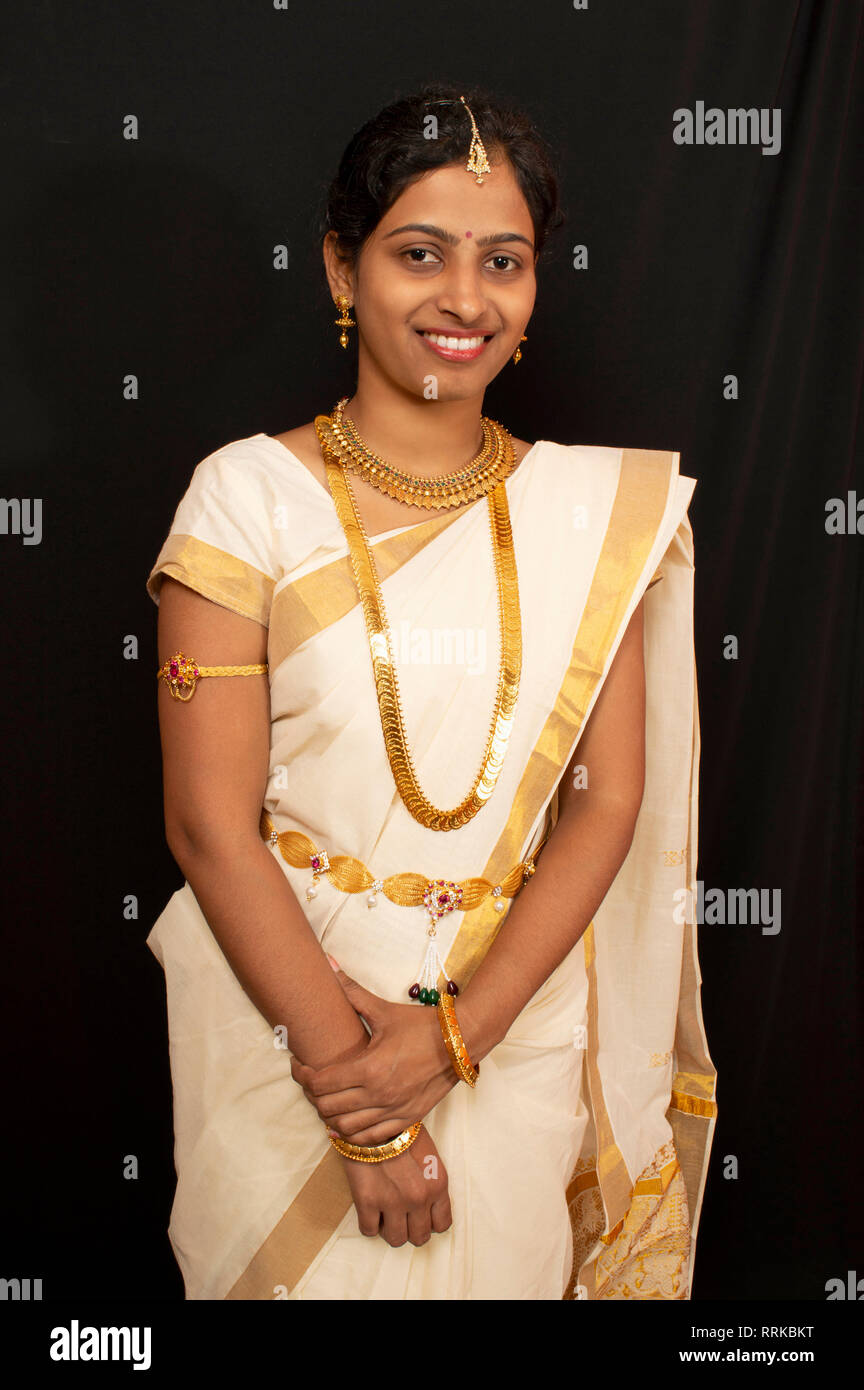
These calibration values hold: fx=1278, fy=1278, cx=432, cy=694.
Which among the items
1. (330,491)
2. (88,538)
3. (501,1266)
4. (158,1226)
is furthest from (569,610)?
(158,1226)

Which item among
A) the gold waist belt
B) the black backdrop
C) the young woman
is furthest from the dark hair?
the gold waist belt

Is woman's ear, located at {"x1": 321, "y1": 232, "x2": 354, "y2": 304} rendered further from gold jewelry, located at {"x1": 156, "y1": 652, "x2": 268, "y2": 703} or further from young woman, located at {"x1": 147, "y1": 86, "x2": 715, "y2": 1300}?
gold jewelry, located at {"x1": 156, "y1": 652, "x2": 268, "y2": 703}

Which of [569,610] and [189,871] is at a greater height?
[569,610]

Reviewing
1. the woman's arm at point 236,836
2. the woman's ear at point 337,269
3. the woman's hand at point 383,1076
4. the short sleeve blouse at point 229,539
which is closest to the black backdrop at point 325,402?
the woman's ear at point 337,269

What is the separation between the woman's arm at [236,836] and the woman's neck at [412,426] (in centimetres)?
32

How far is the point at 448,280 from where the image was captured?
1581 millimetres

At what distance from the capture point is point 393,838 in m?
1.65

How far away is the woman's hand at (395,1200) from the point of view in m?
1.60

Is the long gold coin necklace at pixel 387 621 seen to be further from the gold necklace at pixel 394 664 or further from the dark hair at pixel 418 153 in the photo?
the dark hair at pixel 418 153

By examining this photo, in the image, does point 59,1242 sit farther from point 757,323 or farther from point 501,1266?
point 757,323

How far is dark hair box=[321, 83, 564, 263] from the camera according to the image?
158cm

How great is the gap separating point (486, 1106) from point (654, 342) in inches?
55.7

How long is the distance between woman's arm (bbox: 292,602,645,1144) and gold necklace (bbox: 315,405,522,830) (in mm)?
143

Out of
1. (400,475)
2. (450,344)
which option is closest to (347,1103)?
(400,475)
